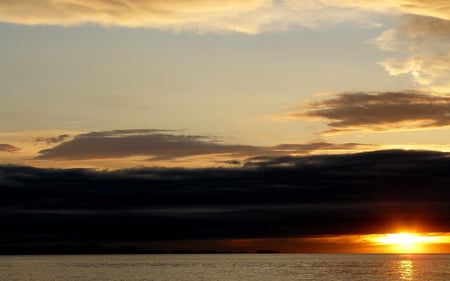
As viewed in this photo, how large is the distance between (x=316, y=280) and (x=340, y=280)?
6331 mm

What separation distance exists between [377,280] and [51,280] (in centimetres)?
8307

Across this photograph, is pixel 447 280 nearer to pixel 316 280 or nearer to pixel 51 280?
pixel 316 280

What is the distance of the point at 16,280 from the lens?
647ft

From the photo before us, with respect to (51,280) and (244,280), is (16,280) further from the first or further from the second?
(244,280)

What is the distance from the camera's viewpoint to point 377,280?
645 feet

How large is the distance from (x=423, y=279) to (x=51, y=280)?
95.4 meters

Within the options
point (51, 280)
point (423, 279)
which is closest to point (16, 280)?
point (51, 280)

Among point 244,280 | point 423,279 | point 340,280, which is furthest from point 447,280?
point 244,280

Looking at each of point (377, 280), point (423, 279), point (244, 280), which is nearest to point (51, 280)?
point (244, 280)

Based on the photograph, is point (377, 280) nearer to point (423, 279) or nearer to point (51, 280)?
point (423, 279)

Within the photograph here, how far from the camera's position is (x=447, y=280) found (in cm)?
19100

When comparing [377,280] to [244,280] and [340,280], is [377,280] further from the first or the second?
[244,280]

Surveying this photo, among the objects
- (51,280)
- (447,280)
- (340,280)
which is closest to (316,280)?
(340,280)

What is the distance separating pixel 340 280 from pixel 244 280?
24.4m
